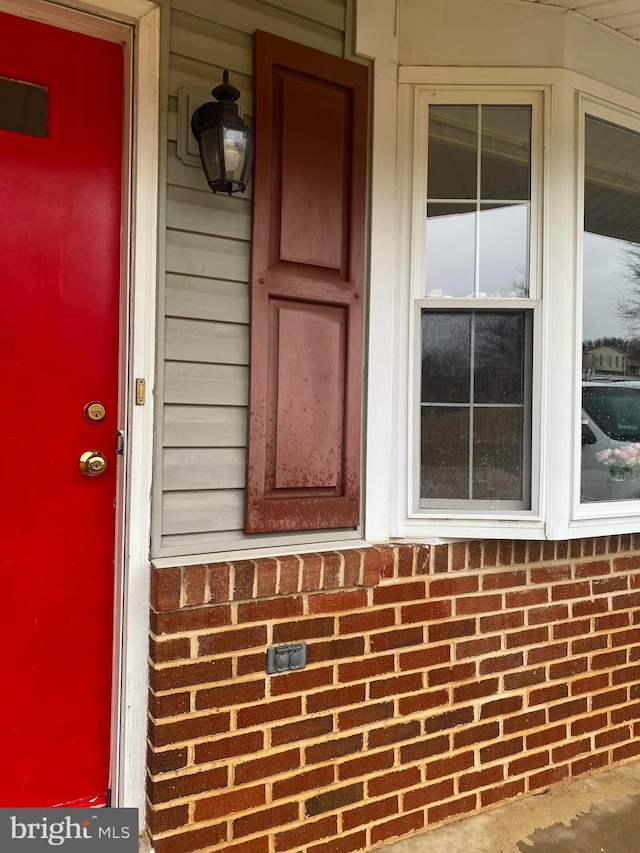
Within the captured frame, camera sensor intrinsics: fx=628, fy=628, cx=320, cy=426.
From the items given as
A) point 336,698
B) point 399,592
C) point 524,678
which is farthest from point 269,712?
point 524,678

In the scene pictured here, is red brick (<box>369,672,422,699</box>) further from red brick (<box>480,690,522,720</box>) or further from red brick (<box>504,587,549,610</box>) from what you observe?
red brick (<box>504,587,549,610</box>)

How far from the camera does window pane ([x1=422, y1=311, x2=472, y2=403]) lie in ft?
7.32

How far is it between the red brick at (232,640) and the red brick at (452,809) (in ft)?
3.00

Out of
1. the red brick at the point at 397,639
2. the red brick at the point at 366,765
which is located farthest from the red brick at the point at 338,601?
the red brick at the point at 366,765

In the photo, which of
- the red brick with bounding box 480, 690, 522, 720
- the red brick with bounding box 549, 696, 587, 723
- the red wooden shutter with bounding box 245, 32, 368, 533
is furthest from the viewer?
the red brick with bounding box 549, 696, 587, 723

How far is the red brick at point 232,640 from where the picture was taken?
5.93 ft

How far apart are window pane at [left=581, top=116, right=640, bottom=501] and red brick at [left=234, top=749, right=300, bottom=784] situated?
1.39 metres

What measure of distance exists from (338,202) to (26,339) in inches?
41.9

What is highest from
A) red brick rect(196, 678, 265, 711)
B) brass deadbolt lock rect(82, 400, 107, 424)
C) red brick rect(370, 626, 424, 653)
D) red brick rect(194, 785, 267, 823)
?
brass deadbolt lock rect(82, 400, 107, 424)

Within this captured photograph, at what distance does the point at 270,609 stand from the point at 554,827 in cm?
129

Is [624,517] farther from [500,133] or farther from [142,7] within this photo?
[142,7]

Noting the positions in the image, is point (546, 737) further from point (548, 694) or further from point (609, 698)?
point (609, 698)

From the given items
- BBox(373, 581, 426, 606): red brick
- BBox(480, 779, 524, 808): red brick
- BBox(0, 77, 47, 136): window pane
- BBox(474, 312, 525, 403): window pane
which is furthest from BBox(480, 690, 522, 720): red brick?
BBox(0, 77, 47, 136): window pane

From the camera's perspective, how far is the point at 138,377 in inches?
70.7
